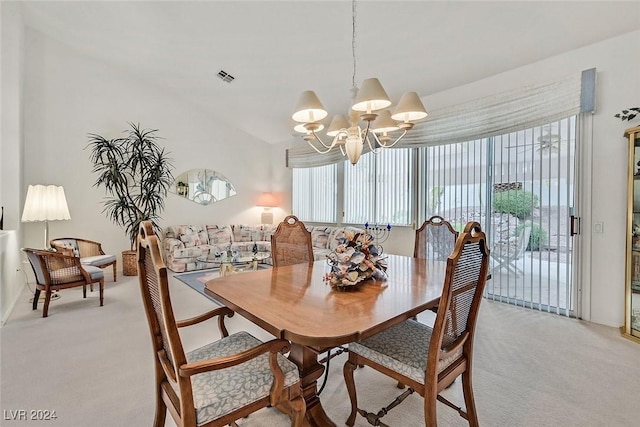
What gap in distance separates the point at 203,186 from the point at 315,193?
2.30 m

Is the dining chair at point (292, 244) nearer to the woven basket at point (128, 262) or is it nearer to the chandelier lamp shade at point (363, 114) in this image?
the chandelier lamp shade at point (363, 114)

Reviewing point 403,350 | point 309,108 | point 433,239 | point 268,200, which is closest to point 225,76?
point 268,200

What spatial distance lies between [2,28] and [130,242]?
3193 millimetres

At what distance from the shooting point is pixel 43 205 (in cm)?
391

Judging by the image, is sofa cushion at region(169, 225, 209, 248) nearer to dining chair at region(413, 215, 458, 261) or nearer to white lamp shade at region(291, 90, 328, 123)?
white lamp shade at region(291, 90, 328, 123)

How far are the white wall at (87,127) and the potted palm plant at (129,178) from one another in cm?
15

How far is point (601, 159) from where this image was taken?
2863mm

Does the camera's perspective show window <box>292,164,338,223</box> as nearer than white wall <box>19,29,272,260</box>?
No

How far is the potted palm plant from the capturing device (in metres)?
4.74

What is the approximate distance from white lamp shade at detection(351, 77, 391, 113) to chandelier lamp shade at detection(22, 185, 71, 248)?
14.1ft

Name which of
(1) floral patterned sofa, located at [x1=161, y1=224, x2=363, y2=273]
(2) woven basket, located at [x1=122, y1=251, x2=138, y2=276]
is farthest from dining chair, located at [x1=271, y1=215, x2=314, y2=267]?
(2) woven basket, located at [x1=122, y1=251, x2=138, y2=276]

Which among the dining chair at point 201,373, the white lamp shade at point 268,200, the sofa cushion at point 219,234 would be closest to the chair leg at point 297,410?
the dining chair at point 201,373

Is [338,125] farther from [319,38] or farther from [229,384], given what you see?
[229,384]

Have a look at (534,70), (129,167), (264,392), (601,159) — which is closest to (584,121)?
(601,159)
